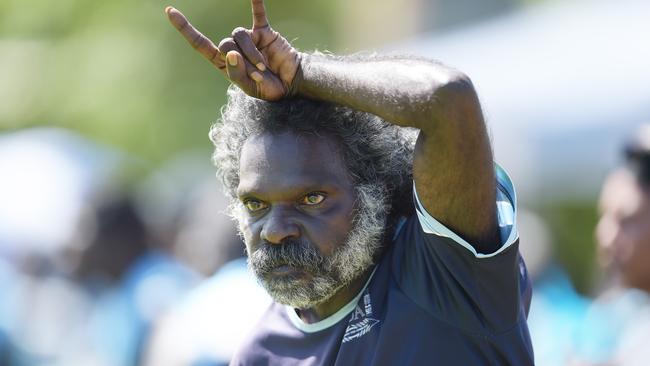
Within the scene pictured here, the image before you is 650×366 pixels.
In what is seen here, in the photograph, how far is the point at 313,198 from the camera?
3.57 meters

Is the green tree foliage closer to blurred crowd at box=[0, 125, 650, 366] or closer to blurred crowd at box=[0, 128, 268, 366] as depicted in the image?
blurred crowd at box=[0, 125, 650, 366]

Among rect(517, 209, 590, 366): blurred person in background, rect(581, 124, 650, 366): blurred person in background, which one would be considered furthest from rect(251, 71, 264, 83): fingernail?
rect(581, 124, 650, 366): blurred person in background

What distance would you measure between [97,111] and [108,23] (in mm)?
1142

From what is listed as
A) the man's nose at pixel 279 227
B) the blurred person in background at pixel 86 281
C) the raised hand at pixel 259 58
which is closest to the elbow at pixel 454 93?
the raised hand at pixel 259 58

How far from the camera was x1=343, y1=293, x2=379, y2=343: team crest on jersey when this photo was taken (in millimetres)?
3486

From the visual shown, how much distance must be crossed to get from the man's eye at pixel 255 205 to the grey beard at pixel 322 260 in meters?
0.13

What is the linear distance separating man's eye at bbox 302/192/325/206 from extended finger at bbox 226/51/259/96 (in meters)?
0.37

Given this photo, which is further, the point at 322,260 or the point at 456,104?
the point at 322,260

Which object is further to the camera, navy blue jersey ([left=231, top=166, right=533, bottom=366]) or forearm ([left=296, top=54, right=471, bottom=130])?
navy blue jersey ([left=231, top=166, right=533, bottom=366])

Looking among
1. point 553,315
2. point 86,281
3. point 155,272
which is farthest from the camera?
point 86,281

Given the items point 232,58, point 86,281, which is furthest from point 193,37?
point 86,281

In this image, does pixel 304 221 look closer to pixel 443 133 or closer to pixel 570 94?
pixel 443 133

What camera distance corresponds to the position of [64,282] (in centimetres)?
840

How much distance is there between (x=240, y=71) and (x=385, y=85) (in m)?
0.47
